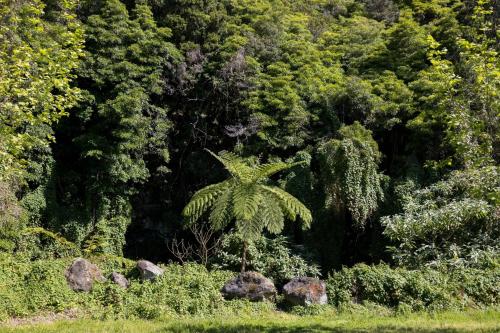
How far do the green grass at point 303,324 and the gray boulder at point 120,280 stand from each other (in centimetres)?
191

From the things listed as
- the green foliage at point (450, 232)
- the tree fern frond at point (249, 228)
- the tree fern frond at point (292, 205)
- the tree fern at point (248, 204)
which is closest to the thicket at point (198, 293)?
the green foliage at point (450, 232)

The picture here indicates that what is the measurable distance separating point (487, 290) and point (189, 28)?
1454cm

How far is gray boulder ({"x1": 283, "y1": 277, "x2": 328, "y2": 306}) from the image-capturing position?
32.5 ft

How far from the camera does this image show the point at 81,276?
10234 mm

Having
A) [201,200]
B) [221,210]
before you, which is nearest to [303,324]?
[221,210]

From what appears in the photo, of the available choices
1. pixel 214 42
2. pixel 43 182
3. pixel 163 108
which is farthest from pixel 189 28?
pixel 43 182

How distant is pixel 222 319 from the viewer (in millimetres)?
8656

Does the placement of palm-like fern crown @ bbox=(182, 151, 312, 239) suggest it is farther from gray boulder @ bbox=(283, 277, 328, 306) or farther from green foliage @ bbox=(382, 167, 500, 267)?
green foliage @ bbox=(382, 167, 500, 267)

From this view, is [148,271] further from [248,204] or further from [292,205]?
[292,205]

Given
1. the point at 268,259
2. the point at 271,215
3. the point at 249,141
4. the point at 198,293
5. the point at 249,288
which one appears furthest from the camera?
the point at 249,141

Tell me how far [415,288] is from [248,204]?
417 centimetres

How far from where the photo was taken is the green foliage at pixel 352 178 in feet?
47.6

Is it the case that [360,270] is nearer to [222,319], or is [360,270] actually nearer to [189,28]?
[222,319]

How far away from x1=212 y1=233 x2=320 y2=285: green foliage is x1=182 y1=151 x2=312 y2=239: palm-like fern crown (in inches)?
76.8
